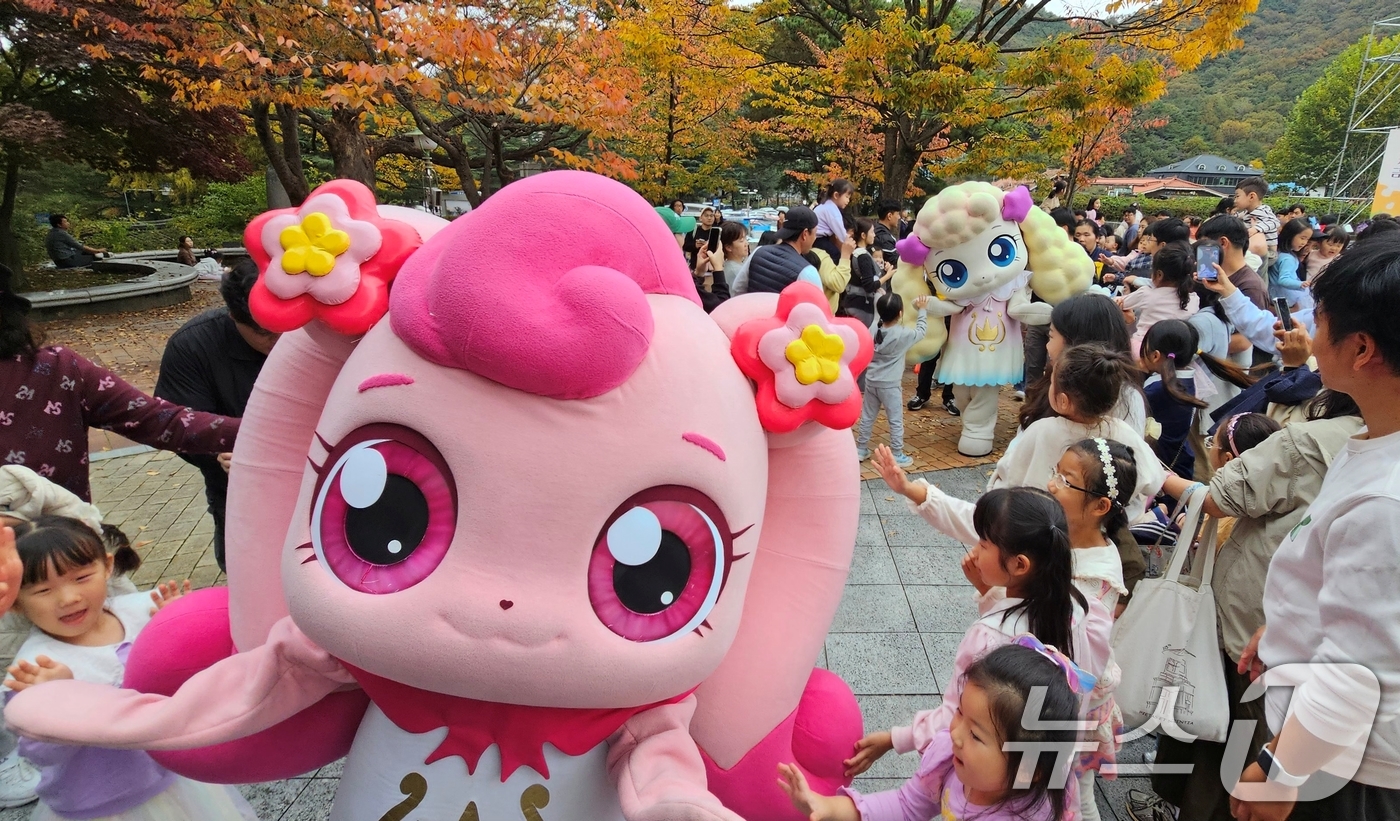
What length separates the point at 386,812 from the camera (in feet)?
5.16

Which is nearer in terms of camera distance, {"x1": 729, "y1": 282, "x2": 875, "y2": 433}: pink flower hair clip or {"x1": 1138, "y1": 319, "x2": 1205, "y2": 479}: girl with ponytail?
{"x1": 729, "y1": 282, "x2": 875, "y2": 433}: pink flower hair clip

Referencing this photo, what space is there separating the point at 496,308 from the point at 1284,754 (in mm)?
1748

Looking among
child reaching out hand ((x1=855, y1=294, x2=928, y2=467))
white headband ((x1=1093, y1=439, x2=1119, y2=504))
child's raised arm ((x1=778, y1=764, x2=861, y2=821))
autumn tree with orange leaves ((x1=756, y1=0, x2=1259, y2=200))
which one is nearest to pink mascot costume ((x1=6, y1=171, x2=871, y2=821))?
child's raised arm ((x1=778, y1=764, x2=861, y2=821))

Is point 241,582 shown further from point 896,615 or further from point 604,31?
point 604,31

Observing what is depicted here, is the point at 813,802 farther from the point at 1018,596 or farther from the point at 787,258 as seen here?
the point at 787,258

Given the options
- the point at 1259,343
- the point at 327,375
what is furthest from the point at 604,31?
the point at 327,375

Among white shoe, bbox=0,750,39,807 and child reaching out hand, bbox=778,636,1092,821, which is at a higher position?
child reaching out hand, bbox=778,636,1092,821

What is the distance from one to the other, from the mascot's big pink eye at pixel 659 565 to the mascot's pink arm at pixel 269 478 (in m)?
0.82

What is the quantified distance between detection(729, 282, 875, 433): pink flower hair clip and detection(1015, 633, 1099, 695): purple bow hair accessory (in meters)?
0.65

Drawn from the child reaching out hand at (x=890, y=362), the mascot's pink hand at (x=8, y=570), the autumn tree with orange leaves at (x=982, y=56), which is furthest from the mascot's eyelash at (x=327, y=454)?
the autumn tree with orange leaves at (x=982, y=56)

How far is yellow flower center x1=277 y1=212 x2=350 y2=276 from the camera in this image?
59.6 inches

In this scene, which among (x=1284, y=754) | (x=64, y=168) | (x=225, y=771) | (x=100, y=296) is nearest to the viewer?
(x=1284, y=754)

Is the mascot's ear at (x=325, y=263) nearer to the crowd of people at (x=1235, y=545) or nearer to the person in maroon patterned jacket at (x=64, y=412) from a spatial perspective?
the person in maroon patterned jacket at (x=64, y=412)

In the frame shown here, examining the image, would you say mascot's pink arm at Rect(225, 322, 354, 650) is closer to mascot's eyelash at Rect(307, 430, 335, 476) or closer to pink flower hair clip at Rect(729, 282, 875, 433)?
mascot's eyelash at Rect(307, 430, 335, 476)
